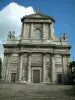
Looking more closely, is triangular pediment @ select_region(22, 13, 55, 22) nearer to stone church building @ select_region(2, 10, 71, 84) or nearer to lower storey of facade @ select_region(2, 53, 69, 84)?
stone church building @ select_region(2, 10, 71, 84)

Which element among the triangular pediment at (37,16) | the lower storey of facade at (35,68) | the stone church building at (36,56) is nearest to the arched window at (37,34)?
the stone church building at (36,56)

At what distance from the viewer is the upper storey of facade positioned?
111 ft

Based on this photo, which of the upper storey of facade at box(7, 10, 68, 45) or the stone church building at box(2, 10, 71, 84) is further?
the upper storey of facade at box(7, 10, 68, 45)

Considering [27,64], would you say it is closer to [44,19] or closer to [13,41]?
[13,41]

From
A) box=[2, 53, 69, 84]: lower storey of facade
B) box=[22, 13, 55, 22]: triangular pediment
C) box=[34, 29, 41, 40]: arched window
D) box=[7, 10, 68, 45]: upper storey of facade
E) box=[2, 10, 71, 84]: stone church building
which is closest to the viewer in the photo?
box=[2, 53, 69, 84]: lower storey of facade

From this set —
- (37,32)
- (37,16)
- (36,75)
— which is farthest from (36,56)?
(37,16)

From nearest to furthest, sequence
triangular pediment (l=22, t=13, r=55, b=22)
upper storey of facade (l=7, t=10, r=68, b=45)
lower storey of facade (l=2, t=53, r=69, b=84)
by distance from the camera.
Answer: lower storey of facade (l=2, t=53, r=69, b=84)
upper storey of facade (l=7, t=10, r=68, b=45)
triangular pediment (l=22, t=13, r=55, b=22)

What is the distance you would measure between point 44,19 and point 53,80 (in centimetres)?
1143

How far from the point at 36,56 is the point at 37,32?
16.3 ft

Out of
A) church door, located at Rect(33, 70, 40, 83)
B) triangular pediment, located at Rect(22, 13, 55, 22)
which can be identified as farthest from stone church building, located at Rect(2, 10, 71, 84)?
triangular pediment, located at Rect(22, 13, 55, 22)

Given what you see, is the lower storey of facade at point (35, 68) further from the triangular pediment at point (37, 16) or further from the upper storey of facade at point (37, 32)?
the triangular pediment at point (37, 16)

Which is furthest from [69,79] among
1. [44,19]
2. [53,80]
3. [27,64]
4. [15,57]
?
[44,19]

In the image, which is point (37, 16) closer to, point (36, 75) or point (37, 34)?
point (37, 34)

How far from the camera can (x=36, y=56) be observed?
106 ft
